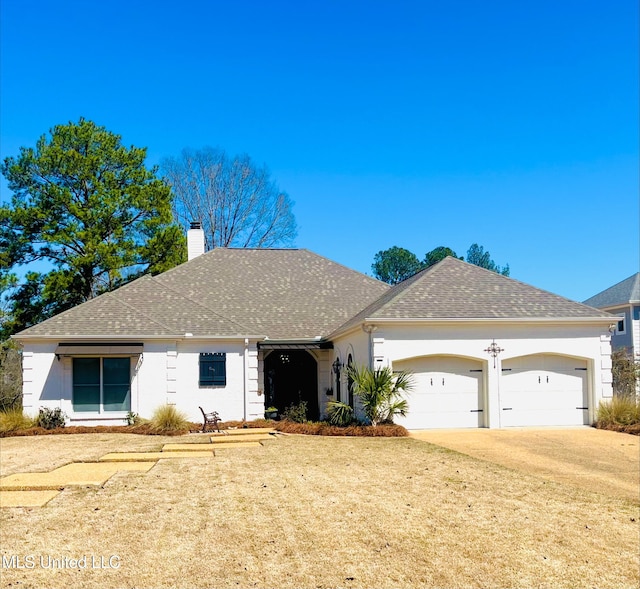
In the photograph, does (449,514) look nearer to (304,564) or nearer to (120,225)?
(304,564)

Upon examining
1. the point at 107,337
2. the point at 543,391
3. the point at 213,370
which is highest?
the point at 107,337

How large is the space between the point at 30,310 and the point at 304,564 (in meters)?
30.2

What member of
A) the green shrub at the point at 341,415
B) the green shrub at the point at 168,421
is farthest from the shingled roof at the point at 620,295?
the green shrub at the point at 168,421

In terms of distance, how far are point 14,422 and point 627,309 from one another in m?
32.2

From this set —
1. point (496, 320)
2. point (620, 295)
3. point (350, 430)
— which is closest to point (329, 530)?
point (350, 430)

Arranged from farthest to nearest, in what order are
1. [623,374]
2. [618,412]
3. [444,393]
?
1. [623,374]
2. [444,393]
3. [618,412]

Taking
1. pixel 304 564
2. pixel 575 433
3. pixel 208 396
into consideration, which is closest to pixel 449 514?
pixel 304 564

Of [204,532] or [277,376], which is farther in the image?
[277,376]

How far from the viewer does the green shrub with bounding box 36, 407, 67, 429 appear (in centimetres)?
2047

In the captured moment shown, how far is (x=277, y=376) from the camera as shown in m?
26.6

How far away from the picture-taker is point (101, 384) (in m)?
21.5

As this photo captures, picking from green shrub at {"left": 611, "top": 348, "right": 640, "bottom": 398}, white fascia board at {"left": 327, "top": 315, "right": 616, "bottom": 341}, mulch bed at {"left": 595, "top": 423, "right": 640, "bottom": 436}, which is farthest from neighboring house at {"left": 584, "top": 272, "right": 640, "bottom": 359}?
mulch bed at {"left": 595, "top": 423, "right": 640, "bottom": 436}
